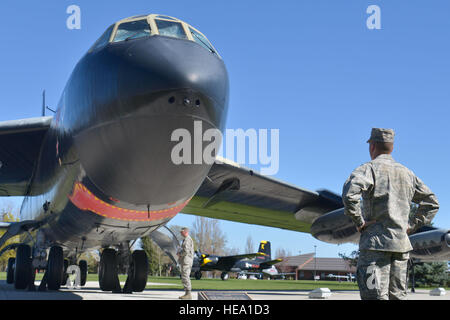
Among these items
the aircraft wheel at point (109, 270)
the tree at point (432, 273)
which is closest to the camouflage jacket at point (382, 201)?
the aircraft wheel at point (109, 270)

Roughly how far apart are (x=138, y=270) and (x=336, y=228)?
4610mm

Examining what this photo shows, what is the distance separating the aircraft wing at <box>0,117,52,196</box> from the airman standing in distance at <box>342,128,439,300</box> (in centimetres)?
742

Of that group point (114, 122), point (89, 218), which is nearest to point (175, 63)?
point (114, 122)

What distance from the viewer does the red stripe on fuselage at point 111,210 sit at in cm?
685

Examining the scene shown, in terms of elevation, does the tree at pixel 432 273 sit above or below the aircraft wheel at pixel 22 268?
below

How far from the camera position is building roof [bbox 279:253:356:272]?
90500mm

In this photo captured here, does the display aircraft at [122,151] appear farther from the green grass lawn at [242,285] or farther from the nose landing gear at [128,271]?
the green grass lawn at [242,285]

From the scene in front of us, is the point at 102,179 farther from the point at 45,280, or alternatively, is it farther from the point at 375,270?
the point at 45,280

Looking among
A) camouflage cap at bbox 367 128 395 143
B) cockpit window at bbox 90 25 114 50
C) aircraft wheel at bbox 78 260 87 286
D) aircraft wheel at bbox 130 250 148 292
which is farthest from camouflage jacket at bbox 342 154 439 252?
aircraft wheel at bbox 78 260 87 286

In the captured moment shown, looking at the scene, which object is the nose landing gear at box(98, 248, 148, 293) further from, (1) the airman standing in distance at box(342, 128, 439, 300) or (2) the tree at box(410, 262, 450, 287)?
(2) the tree at box(410, 262, 450, 287)

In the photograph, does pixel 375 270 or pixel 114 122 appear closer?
pixel 375 270

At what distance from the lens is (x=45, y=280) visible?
33.9 feet

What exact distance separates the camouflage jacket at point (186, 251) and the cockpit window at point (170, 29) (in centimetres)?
500
